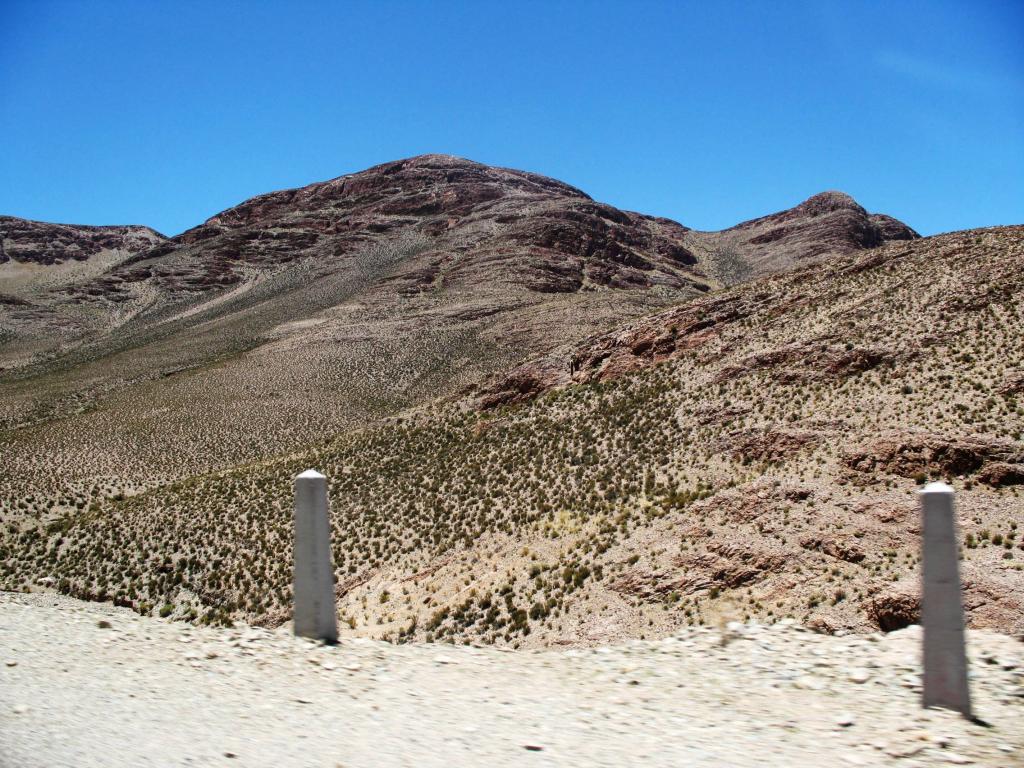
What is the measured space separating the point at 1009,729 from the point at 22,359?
116 metres

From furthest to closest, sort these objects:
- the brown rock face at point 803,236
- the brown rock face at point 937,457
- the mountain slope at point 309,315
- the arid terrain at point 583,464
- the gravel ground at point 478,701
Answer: the brown rock face at point 803,236
the mountain slope at point 309,315
the brown rock face at point 937,457
the arid terrain at point 583,464
the gravel ground at point 478,701

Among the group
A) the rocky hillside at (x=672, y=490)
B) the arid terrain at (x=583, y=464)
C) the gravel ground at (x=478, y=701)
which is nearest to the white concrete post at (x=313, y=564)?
the gravel ground at (x=478, y=701)

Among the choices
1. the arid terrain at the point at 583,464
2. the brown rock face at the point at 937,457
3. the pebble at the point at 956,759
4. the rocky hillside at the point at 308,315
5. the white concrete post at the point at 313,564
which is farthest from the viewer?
the rocky hillside at the point at 308,315

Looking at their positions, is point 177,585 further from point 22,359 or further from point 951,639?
A: point 22,359

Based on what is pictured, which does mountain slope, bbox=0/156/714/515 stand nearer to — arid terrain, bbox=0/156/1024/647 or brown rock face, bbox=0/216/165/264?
arid terrain, bbox=0/156/1024/647

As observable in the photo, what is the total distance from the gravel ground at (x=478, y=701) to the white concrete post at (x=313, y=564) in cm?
23

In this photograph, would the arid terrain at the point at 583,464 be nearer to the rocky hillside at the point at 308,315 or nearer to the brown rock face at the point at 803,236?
the rocky hillside at the point at 308,315

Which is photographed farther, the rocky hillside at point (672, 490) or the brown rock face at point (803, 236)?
the brown rock face at point (803, 236)

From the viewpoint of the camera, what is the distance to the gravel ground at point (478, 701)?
456 centimetres

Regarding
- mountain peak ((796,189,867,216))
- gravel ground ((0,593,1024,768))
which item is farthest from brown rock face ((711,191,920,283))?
gravel ground ((0,593,1024,768))

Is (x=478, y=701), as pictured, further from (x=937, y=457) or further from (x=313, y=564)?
Result: (x=937, y=457)

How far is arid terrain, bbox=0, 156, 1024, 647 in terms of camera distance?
14.7 meters

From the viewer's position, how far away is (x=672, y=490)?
2066 cm

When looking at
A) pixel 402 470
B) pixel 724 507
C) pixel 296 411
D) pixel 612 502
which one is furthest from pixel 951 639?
pixel 296 411
